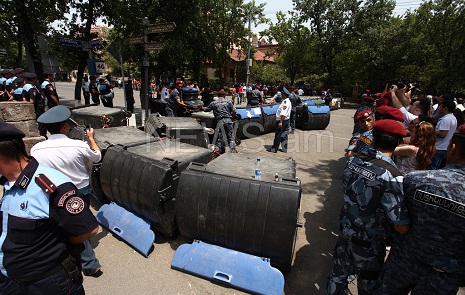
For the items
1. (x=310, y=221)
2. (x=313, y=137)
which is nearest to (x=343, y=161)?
(x=313, y=137)

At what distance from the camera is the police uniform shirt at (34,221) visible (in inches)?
59.4

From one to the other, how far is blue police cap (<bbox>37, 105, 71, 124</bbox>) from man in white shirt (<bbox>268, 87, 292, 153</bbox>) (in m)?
5.53

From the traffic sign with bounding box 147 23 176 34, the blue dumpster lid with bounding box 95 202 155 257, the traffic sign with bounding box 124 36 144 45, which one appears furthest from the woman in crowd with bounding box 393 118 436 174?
the traffic sign with bounding box 124 36 144 45

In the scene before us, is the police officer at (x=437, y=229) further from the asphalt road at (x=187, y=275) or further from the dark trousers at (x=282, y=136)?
the dark trousers at (x=282, y=136)

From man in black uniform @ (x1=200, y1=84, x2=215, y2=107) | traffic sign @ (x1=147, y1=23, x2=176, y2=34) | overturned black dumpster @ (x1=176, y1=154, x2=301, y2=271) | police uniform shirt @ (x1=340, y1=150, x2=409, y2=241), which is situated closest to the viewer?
police uniform shirt @ (x1=340, y1=150, x2=409, y2=241)

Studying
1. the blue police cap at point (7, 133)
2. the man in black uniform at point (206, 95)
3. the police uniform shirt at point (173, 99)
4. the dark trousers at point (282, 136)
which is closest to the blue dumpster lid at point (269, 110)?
the dark trousers at point (282, 136)

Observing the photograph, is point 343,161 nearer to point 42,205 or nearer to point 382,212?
point 382,212

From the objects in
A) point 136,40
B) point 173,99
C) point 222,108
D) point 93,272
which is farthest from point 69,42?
point 93,272

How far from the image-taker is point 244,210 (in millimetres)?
2748

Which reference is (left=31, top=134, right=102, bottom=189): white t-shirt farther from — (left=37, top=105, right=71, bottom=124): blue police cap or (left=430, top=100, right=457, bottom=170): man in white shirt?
(left=430, top=100, right=457, bottom=170): man in white shirt

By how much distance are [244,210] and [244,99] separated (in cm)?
Answer: 2159

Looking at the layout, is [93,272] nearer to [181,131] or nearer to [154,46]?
[181,131]

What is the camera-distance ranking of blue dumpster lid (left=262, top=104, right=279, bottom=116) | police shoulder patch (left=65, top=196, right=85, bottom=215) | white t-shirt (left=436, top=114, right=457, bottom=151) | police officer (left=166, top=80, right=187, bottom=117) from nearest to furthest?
police shoulder patch (left=65, top=196, right=85, bottom=215), white t-shirt (left=436, top=114, right=457, bottom=151), police officer (left=166, top=80, right=187, bottom=117), blue dumpster lid (left=262, top=104, right=279, bottom=116)

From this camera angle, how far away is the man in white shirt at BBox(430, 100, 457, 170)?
4.28 metres
